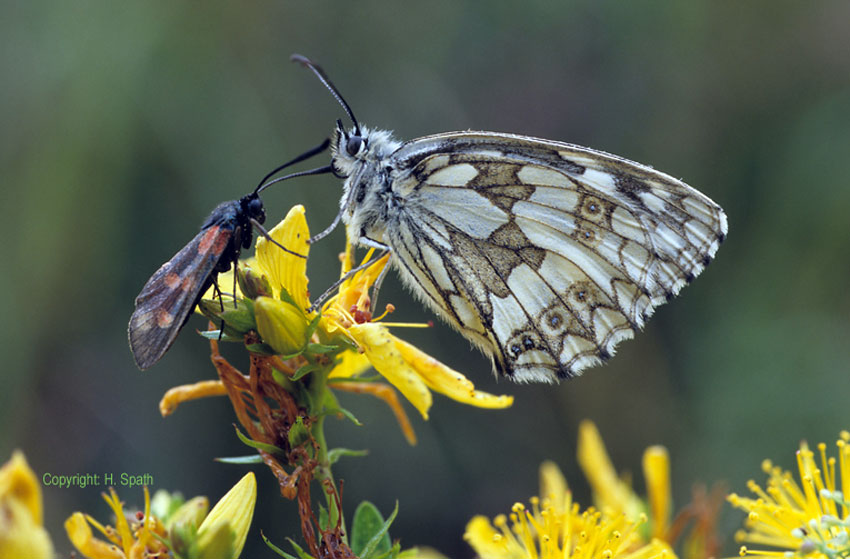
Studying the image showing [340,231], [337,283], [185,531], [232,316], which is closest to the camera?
[185,531]

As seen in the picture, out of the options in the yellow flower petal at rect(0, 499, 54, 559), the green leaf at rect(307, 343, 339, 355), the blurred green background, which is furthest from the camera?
the blurred green background

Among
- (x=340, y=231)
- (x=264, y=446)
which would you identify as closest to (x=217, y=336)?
(x=264, y=446)

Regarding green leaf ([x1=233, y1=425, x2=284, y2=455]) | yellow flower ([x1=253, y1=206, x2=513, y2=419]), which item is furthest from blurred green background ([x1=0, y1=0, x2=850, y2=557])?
green leaf ([x1=233, y1=425, x2=284, y2=455])

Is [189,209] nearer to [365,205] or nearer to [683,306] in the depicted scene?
[365,205]

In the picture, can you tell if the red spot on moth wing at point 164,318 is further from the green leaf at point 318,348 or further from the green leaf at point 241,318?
the green leaf at point 318,348

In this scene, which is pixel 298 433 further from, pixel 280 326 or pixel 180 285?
pixel 180 285

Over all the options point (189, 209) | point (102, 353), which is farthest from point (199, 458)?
point (189, 209)

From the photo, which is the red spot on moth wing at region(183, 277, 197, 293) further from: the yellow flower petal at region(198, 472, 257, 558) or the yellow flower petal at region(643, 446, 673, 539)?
the yellow flower petal at region(643, 446, 673, 539)
